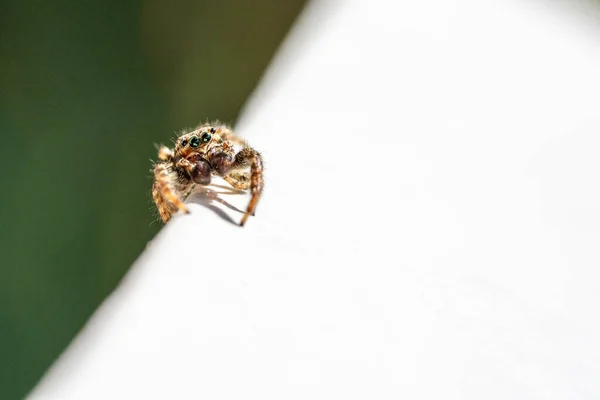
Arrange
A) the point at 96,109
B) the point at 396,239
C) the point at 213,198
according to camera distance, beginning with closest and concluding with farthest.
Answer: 1. the point at 396,239
2. the point at 213,198
3. the point at 96,109

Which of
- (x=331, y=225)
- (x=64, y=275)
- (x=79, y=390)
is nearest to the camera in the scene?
(x=79, y=390)

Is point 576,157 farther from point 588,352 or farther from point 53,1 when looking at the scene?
point 53,1

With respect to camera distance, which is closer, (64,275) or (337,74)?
(337,74)

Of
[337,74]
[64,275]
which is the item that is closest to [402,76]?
[337,74]

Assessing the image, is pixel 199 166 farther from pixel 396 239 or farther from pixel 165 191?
pixel 396 239

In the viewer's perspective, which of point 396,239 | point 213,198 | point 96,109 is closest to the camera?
point 396,239

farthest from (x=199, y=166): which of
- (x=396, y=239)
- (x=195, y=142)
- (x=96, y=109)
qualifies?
(x=96, y=109)

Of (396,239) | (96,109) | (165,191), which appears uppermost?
(396,239)
